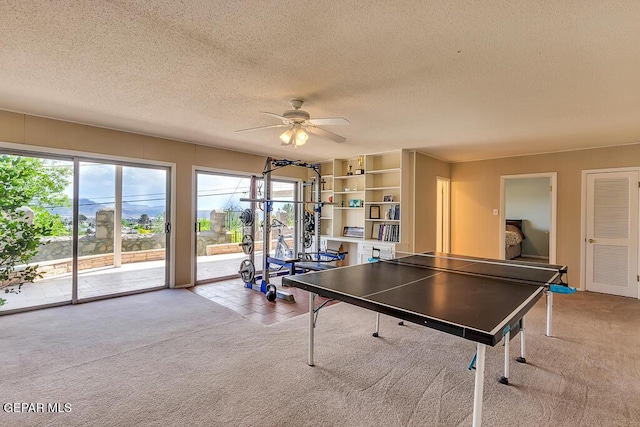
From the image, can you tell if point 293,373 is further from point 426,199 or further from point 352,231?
point 426,199

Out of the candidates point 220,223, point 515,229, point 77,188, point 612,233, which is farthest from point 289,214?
point 515,229

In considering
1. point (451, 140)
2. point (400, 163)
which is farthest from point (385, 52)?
point (400, 163)

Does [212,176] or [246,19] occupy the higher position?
[246,19]

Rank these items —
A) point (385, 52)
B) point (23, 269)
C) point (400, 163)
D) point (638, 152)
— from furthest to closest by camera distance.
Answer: point (400, 163), point (638, 152), point (23, 269), point (385, 52)

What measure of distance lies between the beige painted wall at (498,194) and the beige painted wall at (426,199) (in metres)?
0.73

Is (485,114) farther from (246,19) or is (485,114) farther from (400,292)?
(246,19)

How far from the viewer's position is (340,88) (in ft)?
9.24

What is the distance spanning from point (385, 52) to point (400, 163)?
3570mm

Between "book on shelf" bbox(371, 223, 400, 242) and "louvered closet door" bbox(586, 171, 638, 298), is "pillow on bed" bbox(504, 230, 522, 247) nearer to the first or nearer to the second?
"louvered closet door" bbox(586, 171, 638, 298)

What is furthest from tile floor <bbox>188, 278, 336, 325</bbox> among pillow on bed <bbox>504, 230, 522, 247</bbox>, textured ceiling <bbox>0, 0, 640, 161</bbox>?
pillow on bed <bbox>504, 230, 522, 247</bbox>

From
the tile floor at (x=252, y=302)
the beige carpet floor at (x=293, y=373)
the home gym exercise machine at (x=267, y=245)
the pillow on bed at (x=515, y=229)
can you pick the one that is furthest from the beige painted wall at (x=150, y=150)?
the pillow on bed at (x=515, y=229)

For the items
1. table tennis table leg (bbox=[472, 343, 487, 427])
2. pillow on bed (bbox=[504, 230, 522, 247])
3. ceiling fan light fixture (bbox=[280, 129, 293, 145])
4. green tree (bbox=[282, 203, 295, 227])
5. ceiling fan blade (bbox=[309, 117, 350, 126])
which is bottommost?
table tennis table leg (bbox=[472, 343, 487, 427])

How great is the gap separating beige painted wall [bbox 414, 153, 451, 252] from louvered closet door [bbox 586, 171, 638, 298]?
243 centimetres

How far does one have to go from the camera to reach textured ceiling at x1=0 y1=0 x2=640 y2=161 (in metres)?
1.77
